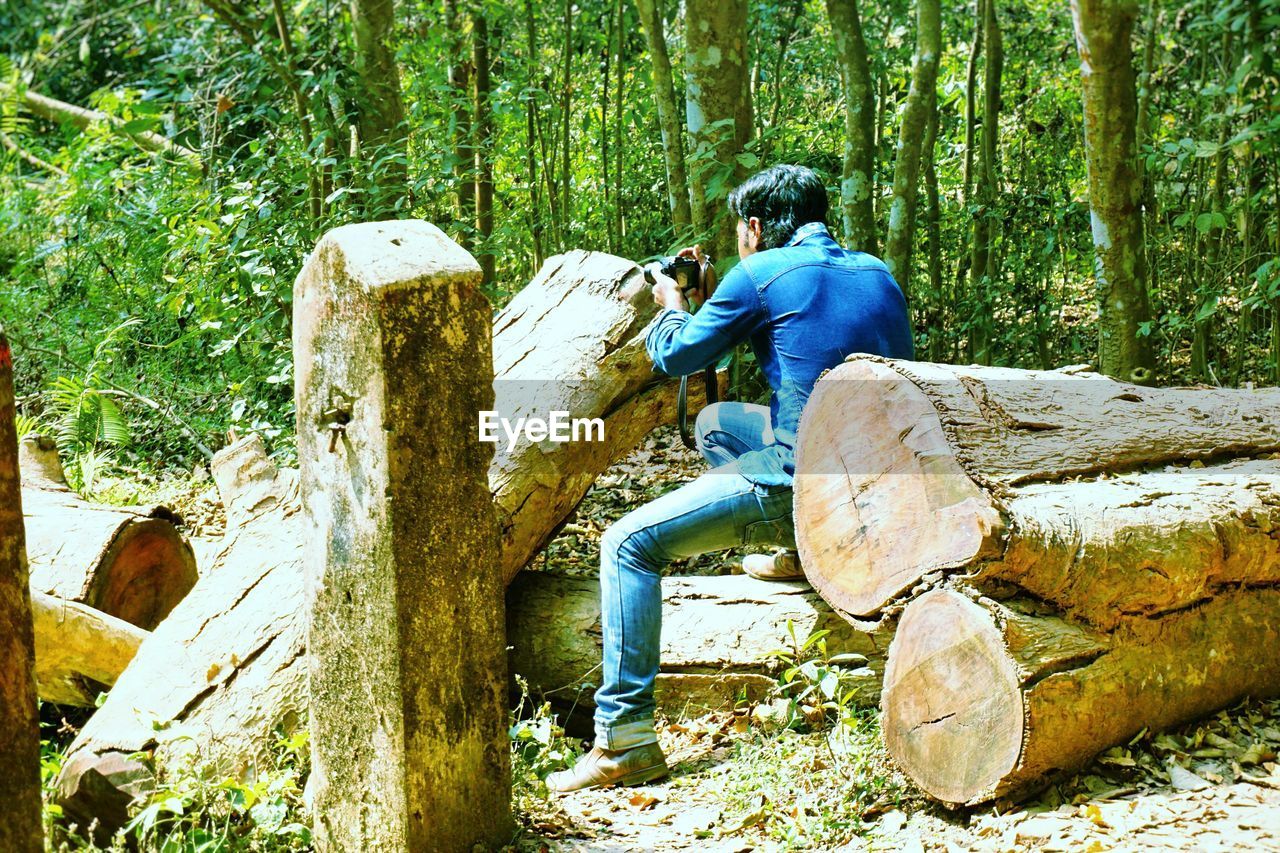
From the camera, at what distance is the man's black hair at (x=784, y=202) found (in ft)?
13.8

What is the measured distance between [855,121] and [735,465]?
403 cm

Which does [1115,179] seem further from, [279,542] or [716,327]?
[279,542]

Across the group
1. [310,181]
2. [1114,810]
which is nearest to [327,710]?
[1114,810]

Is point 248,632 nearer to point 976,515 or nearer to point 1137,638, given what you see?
point 976,515

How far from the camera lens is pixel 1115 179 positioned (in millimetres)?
5777

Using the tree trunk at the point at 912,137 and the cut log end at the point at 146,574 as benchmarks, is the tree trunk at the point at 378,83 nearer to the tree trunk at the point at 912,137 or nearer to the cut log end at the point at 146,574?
the cut log end at the point at 146,574

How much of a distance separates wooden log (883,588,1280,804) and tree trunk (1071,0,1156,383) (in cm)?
294

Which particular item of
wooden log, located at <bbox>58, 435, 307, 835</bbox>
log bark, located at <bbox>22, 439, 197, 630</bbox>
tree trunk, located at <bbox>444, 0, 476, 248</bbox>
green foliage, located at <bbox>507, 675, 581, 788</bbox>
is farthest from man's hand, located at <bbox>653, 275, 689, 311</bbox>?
tree trunk, located at <bbox>444, 0, 476, 248</bbox>

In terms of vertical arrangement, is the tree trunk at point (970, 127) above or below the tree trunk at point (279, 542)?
above

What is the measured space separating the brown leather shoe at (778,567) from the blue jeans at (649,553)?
422mm

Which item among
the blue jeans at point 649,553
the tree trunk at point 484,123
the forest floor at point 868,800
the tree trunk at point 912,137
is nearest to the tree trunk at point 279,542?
Answer: the blue jeans at point 649,553

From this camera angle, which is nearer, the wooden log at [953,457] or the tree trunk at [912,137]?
the wooden log at [953,457]

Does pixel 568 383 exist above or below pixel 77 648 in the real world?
above

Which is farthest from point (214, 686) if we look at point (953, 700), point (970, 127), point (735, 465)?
point (970, 127)
